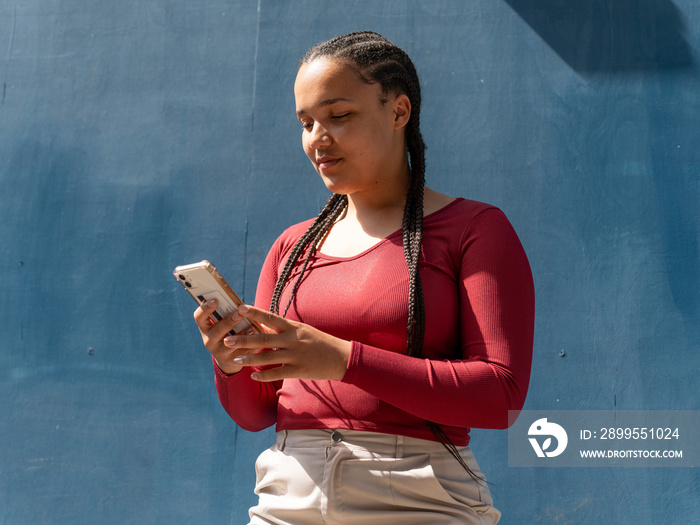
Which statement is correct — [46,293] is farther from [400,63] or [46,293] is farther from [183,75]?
[400,63]

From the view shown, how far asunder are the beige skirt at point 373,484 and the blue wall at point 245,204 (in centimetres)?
105

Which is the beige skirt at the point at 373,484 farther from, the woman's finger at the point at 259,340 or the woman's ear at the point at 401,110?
the woman's ear at the point at 401,110

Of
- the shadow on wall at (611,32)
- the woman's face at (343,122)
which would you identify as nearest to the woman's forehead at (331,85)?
the woman's face at (343,122)

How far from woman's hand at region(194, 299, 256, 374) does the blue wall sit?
1.16 meters

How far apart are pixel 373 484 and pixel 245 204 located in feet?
4.78

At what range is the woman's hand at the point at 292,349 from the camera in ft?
4.19

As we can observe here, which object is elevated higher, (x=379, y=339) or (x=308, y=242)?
(x=308, y=242)

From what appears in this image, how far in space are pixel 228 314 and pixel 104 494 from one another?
160 centimetres

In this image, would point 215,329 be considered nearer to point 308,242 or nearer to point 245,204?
point 308,242

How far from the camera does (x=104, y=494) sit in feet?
8.53

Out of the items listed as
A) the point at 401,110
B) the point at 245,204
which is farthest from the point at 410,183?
the point at 245,204

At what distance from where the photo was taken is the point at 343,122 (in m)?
1.52

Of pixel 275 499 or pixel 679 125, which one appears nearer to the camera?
pixel 275 499

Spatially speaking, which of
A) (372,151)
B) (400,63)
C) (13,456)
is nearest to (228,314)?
(372,151)
